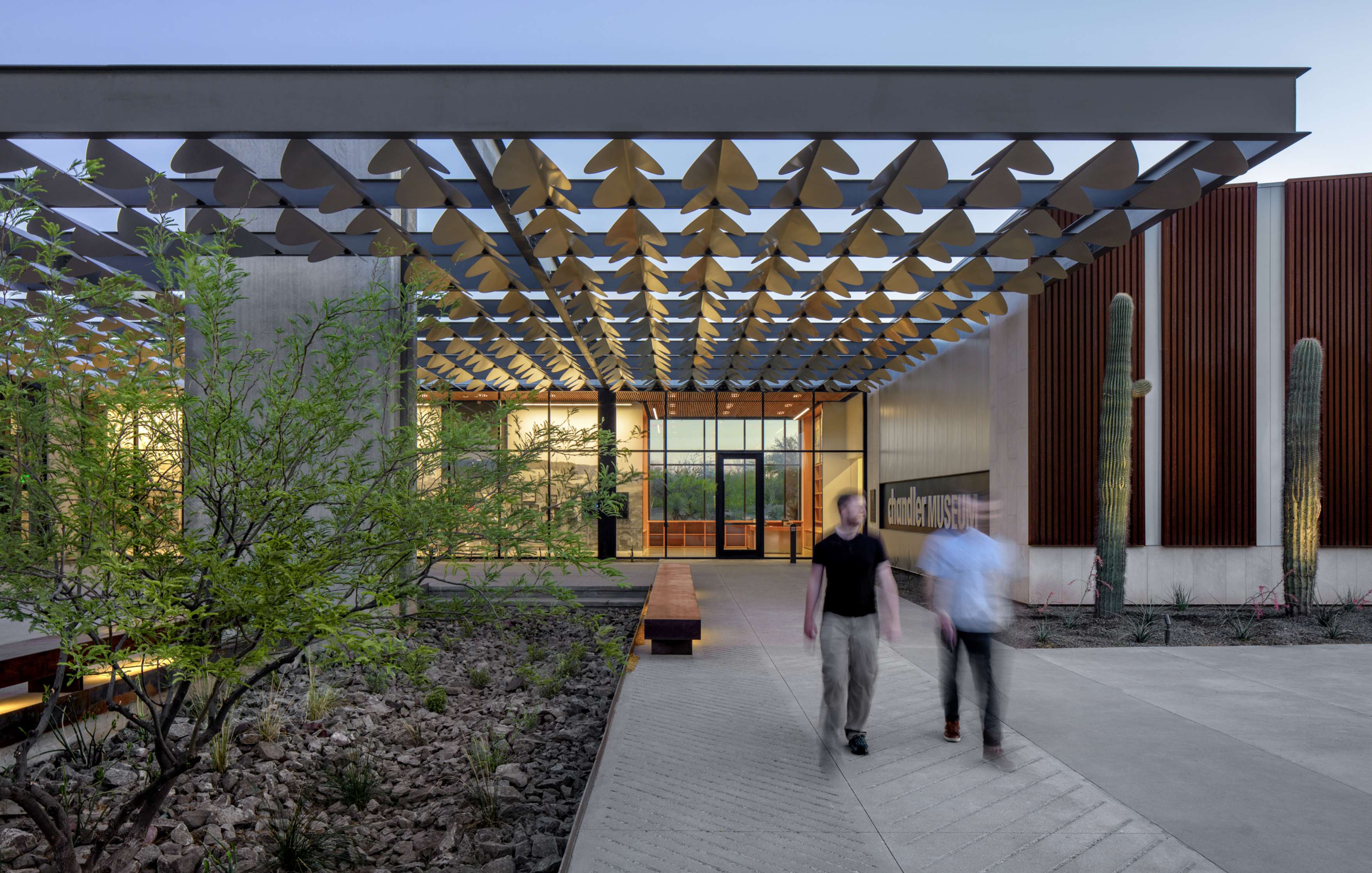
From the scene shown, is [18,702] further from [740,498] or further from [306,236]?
[740,498]

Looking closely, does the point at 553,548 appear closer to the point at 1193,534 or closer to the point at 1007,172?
the point at 1007,172

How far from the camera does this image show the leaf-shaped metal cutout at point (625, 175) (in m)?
6.20

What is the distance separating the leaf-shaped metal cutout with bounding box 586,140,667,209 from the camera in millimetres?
6203

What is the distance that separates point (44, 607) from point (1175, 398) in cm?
1232

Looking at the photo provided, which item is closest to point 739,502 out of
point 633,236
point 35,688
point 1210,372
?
point 1210,372

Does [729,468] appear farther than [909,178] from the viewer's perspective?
Yes

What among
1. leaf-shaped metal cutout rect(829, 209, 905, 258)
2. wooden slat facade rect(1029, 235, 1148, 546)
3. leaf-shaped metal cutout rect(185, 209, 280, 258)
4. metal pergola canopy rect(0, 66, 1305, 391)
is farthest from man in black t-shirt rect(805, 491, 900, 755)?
wooden slat facade rect(1029, 235, 1148, 546)

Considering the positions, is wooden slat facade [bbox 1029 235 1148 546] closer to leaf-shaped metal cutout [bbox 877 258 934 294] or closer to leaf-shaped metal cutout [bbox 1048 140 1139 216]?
leaf-shaped metal cutout [bbox 877 258 934 294]

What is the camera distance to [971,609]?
4.56 meters

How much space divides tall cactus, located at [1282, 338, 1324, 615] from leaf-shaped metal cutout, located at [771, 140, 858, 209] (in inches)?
280

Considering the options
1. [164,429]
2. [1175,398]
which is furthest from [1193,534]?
[164,429]

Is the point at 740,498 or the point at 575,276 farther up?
the point at 575,276

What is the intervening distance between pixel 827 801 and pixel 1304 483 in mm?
9520

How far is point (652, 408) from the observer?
21328mm
